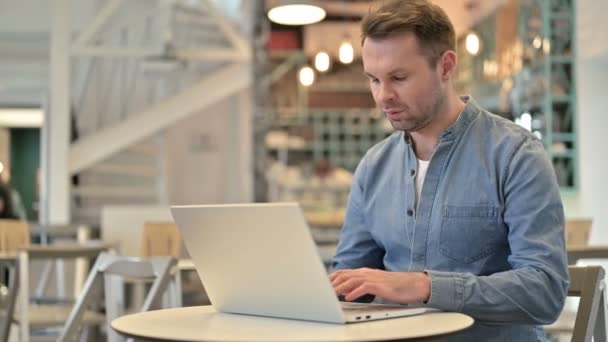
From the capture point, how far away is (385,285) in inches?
67.1

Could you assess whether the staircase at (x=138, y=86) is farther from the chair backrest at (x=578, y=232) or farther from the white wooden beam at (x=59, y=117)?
the chair backrest at (x=578, y=232)

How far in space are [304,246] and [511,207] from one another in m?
0.57

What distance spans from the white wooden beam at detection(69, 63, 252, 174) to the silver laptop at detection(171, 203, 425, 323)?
7.09 m

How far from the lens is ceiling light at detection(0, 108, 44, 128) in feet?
44.5

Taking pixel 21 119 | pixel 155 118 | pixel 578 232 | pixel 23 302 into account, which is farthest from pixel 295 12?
pixel 21 119

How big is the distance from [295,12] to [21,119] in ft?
30.3

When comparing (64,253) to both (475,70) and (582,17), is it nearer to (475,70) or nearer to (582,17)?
(582,17)

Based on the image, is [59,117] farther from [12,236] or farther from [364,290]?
[364,290]

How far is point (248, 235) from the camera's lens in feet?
5.44

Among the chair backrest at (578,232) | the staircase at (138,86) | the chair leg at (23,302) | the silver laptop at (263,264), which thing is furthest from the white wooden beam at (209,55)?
the silver laptop at (263,264)

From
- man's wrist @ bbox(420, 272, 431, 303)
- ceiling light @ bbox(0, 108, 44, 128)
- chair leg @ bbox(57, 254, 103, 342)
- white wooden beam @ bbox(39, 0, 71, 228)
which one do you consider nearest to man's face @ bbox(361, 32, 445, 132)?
man's wrist @ bbox(420, 272, 431, 303)

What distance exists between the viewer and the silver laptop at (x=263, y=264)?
1553 mm

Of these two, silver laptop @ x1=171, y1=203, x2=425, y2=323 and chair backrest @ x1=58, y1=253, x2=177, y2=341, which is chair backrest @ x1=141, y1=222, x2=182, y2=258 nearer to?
chair backrest @ x1=58, y1=253, x2=177, y2=341

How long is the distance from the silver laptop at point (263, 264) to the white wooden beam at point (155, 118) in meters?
7.09
